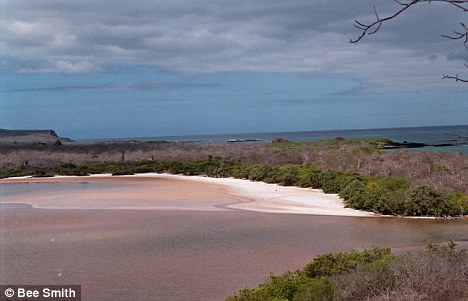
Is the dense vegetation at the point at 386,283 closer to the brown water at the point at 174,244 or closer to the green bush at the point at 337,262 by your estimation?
the green bush at the point at 337,262

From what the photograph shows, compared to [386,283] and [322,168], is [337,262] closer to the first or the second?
[386,283]

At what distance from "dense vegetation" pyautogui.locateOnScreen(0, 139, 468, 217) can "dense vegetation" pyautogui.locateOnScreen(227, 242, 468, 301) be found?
12400 millimetres

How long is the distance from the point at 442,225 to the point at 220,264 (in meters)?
Answer: 9.34

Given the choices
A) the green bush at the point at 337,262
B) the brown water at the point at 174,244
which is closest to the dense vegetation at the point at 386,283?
the green bush at the point at 337,262

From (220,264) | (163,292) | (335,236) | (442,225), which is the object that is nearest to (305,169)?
(442,225)

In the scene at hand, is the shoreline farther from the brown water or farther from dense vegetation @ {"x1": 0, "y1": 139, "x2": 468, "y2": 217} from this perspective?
the brown water

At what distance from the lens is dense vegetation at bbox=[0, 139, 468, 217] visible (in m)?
21.3

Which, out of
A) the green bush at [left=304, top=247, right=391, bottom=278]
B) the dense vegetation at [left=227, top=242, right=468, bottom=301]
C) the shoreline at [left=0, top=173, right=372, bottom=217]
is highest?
the dense vegetation at [left=227, top=242, right=468, bottom=301]

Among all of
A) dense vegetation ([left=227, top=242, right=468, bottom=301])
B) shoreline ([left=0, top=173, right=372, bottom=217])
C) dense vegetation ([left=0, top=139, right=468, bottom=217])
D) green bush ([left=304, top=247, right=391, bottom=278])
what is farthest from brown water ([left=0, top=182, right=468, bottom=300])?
dense vegetation ([left=227, top=242, right=468, bottom=301])

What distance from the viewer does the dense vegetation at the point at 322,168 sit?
21.3m

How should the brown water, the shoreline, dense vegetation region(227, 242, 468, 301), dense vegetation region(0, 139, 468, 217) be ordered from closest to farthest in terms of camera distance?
dense vegetation region(227, 242, 468, 301) → the brown water → dense vegetation region(0, 139, 468, 217) → the shoreline

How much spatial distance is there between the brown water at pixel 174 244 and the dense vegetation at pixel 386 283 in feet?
6.88

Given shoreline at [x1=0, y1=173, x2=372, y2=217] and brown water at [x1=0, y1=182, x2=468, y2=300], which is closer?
brown water at [x1=0, y1=182, x2=468, y2=300]

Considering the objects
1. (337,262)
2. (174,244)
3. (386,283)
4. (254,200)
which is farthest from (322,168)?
(386,283)
